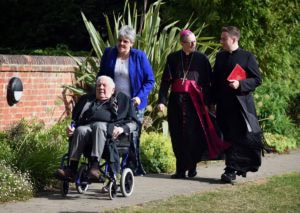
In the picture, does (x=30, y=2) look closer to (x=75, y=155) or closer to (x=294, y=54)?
(x=294, y=54)

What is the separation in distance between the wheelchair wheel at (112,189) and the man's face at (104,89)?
3.03 feet

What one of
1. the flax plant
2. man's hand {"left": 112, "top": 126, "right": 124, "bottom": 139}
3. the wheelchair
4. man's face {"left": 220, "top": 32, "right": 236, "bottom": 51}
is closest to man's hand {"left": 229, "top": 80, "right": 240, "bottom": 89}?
man's face {"left": 220, "top": 32, "right": 236, "bottom": 51}

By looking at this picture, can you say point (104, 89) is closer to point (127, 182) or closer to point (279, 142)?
point (127, 182)

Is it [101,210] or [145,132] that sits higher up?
[145,132]

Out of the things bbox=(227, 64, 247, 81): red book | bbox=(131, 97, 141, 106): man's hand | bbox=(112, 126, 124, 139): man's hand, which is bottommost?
bbox=(112, 126, 124, 139): man's hand

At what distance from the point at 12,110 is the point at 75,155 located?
3105 mm

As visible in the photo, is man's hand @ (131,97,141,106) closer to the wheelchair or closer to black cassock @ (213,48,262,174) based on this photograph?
the wheelchair

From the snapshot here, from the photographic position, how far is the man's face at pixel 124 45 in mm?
8656

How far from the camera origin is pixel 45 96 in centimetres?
1145

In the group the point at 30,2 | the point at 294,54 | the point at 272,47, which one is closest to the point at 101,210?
the point at 272,47

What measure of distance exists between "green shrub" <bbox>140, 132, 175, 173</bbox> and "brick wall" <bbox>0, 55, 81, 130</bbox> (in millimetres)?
1790

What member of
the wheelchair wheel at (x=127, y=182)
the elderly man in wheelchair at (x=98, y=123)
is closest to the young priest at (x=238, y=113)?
the elderly man in wheelchair at (x=98, y=123)

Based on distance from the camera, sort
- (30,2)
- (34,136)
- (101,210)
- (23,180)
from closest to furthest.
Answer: (101,210), (23,180), (34,136), (30,2)

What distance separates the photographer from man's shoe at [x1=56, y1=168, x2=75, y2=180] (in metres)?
7.69
